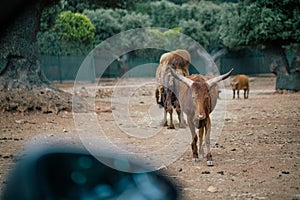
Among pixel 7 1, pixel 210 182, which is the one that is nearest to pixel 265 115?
pixel 210 182

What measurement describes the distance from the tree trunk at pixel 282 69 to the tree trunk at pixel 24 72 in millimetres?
12103

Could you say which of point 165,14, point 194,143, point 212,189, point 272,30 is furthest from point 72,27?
point 212,189

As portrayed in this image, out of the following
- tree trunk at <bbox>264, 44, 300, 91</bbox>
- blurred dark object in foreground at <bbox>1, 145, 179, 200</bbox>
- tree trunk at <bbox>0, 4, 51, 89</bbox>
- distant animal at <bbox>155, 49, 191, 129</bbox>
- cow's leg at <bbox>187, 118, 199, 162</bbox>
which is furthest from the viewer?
tree trunk at <bbox>264, 44, 300, 91</bbox>

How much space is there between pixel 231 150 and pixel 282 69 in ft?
47.9

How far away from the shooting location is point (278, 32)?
19484 millimetres

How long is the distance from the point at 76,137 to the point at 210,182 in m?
4.06

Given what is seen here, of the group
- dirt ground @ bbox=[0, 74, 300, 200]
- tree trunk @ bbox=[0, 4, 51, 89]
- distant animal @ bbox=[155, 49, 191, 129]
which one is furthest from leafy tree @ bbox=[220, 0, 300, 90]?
tree trunk @ bbox=[0, 4, 51, 89]

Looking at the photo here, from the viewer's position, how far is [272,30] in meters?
19.5

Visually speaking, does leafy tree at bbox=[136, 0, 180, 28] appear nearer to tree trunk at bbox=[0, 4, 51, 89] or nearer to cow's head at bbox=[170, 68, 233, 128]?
tree trunk at bbox=[0, 4, 51, 89]

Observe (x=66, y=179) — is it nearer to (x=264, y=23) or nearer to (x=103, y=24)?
(x=264, y=23)

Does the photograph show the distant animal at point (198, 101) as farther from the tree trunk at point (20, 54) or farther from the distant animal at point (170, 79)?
the tree trunk at point (20, 54)

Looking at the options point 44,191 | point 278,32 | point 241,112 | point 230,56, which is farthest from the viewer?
point 230,56

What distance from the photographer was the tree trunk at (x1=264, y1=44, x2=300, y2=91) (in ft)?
65.0

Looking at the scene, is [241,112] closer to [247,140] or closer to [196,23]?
[247,140]
